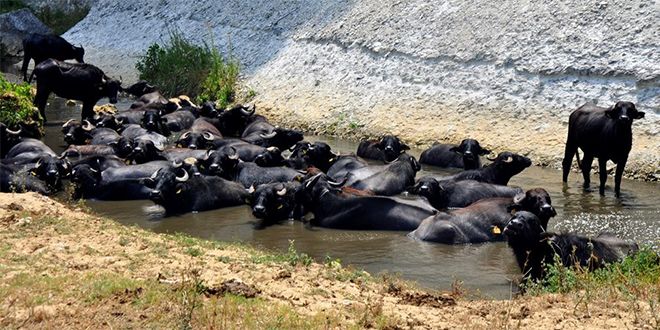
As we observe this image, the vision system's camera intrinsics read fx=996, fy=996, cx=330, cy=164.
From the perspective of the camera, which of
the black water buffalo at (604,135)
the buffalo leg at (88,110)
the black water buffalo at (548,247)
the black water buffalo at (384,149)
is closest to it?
the black water buffalo at (548,247)

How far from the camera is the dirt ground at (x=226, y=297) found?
7785mm

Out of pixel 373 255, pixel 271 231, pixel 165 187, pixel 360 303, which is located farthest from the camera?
pixel 165 187

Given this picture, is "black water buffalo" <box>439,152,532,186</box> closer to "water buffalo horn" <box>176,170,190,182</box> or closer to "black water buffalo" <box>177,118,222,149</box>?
"water buffalo horn" <box>176,170,190,182</box>

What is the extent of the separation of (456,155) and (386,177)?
119 inches

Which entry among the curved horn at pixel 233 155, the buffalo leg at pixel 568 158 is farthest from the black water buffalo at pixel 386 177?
the buffalo leg at pixel 568 158

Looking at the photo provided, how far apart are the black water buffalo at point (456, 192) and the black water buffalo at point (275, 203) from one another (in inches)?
72.8

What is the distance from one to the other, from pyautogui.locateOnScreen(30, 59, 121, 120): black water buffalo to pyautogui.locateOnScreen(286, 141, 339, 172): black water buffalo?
7.23m

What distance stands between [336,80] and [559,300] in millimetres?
15375

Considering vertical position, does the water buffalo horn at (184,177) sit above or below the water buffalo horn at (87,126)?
below

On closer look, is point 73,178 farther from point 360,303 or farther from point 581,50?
point 581,50

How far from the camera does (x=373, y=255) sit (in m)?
11.9

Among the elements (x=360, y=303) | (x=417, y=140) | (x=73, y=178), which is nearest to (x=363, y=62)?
(x=417, y=140)

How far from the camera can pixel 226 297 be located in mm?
8289

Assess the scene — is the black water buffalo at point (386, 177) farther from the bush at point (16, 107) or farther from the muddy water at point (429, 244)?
the bush at point (16, 107)
